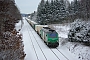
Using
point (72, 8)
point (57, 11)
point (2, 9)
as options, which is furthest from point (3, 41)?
point (72, 8)

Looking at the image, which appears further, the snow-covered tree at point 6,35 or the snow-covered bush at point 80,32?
the snow-covered bush at point 80,32

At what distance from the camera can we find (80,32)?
21.9 meters

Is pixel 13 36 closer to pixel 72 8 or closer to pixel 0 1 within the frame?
pixel 0 1

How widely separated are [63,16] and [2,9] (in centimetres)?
5786

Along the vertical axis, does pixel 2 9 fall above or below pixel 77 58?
above

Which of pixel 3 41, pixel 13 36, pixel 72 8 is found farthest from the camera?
pixel 72 8

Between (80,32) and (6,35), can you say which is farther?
(80,32)

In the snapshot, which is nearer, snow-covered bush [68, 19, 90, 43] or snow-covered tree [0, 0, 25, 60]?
snow-covered tree [0, 0, 25, 60]

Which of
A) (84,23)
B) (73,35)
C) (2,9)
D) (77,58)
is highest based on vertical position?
(2,9)

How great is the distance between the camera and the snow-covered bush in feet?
67.2

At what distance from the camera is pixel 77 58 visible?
60.2 ft

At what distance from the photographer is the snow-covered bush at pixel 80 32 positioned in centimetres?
2047

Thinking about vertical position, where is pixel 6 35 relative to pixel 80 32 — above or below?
above

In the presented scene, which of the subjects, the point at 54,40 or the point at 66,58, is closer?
the point at 66,58
